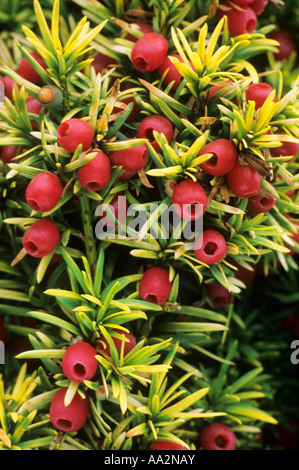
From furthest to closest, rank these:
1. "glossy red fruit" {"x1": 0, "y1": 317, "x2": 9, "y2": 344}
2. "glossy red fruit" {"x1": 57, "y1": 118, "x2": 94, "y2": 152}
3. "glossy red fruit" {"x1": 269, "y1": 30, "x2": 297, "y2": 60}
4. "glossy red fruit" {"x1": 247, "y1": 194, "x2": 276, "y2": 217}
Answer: "glossy red fruit" {"x1": 269, "y1": 30, "x2": 297, "y2": 60}, "glossy red fruit" {"x1": 0, "y1": 317, "x2": 9, "y2": 344}, "glossy red fruit" {"x1": 247, "y1": 194, "x2": 276, "y2": 217}, "glossy red fruit" {"x1": 57, "y1": 118, "x2": 94, "y2": 152}

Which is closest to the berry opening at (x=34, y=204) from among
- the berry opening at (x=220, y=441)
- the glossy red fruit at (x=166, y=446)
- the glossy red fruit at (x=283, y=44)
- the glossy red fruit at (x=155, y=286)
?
the glossy red fruit at (x=155, y=286)

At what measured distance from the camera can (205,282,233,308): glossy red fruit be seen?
0.86 m

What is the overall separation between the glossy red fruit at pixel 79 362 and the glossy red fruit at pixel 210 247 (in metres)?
0.23

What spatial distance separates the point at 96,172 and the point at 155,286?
0.21 m

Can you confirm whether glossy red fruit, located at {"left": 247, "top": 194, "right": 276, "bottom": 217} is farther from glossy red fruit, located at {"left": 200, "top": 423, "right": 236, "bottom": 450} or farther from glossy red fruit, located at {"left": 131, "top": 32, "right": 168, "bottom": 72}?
glossy red fruit, located at {"left": 200, "top": 423, "right": 236, "bottom": 450}

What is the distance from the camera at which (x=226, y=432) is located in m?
0.86

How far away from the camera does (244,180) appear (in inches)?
27.2

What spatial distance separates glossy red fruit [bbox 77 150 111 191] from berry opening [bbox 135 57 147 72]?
0.18 m

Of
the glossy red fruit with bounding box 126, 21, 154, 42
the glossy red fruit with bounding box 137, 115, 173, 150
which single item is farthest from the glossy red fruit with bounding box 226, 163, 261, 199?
the glossy red fruit with bounding box 126, 21, 154, 42

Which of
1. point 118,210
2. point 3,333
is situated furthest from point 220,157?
point 3,333

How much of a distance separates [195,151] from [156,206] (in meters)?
Result: 0.11

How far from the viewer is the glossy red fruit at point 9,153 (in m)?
0.84

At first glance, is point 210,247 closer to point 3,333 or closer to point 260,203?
point 260,203

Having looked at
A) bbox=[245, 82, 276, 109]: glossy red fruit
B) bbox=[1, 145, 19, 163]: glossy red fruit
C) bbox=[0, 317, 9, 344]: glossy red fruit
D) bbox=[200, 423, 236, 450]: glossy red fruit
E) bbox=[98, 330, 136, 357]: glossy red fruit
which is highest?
bbox=[245, 82, 276, 109]: glossy red fruit
